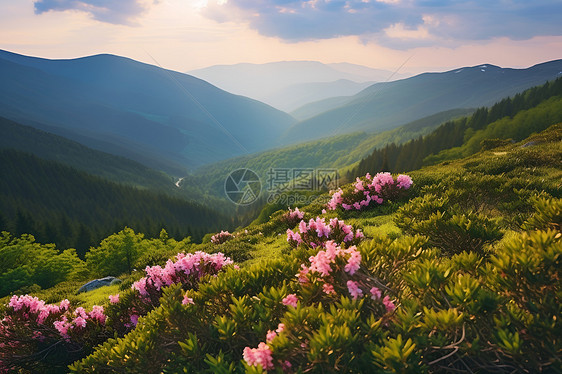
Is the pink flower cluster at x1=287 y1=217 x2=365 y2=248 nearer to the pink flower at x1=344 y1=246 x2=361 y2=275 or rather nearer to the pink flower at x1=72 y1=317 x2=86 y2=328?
the pink flower at x1=344 y1=246 x2=361 y2=275

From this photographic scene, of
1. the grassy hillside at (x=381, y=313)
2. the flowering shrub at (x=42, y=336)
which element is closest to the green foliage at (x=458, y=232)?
the grassy hillside at (x=381, y=313)

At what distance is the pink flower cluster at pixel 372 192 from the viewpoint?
12.7 meters

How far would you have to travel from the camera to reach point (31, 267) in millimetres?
47375

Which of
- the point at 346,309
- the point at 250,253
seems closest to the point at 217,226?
the point at 250,253

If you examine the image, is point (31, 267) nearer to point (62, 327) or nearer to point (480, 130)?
point (62, 327)

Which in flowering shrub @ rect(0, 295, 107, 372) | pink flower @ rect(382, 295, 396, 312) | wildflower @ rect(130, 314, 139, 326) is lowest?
flowering shrub @ rect(0, 295, 107, 372)

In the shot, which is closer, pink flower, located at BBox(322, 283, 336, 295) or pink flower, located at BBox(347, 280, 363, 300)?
pink flower, located at BBox(347, 280, 363, 300)

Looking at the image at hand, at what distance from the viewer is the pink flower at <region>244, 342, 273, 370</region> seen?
3008 mm

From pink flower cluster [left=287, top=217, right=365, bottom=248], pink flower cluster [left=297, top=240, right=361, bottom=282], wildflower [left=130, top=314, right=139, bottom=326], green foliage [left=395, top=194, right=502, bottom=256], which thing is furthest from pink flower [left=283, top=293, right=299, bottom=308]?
wildflower [left=130, top=314, right=139, bottom=326]

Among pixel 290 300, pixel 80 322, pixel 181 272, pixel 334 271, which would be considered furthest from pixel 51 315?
pixel 334 271

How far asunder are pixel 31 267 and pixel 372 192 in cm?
5599

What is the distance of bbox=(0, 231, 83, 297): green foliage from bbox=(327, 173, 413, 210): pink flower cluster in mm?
50298

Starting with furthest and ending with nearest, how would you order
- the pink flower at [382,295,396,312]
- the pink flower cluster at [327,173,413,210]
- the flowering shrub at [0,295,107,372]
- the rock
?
the rock
the pink flower cluster at [327,173,413,210]
the flowering shrub at [0,295,107,372]
the pink flower at [382,295,396,312]

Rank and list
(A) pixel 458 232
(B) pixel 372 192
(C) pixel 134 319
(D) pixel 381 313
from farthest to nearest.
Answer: (B) pixel 372 192, (C) pixel 134 319, (A) pixel 458 232, (D) pixel 381 313
